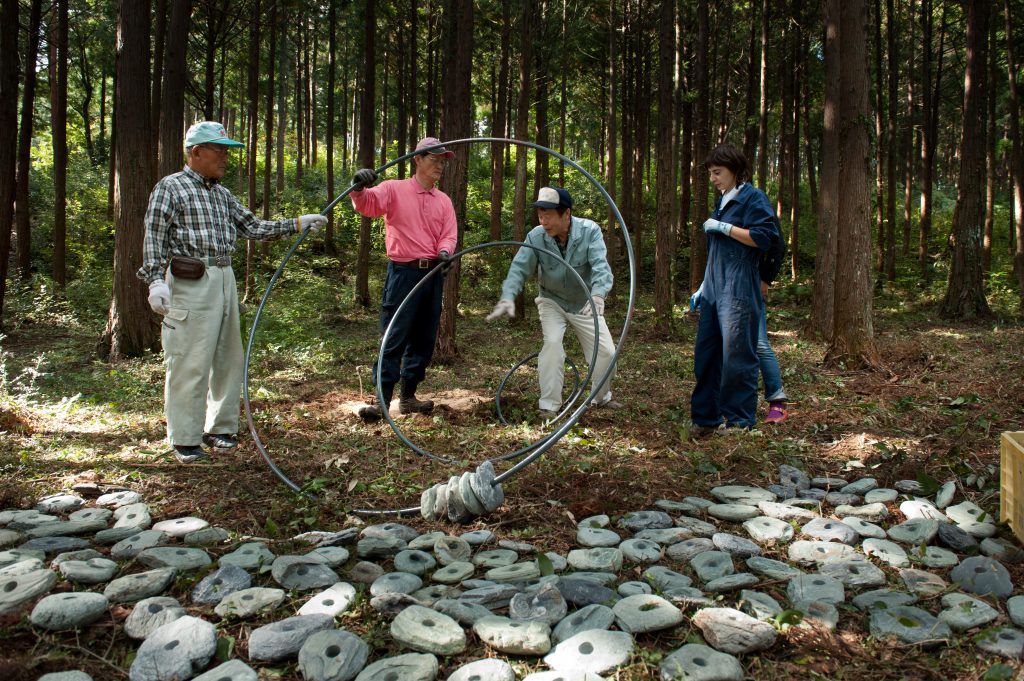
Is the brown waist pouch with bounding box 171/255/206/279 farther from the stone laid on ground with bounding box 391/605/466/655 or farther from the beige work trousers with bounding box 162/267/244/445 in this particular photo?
the stone laid on ground with bounding box 391/605/466/655

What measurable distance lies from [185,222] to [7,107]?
23.6 feet

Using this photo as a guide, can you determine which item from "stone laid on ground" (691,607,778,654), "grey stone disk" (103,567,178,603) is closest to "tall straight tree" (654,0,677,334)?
"stone laid on ground" (691,607,778,654)

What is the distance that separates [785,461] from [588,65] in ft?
61.5

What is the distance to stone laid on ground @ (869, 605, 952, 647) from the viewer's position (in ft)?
7.87

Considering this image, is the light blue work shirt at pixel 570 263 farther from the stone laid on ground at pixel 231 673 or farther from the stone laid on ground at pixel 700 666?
the stone laid on ground at pixel 231 673

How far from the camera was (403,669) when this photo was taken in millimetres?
2223

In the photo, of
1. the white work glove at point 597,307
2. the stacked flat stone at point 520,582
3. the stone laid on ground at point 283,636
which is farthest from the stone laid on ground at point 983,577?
the white work glove at point 597,307

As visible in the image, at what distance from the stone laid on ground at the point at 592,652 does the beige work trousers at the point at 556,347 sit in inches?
136

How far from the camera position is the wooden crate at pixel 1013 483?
3176 millimetres

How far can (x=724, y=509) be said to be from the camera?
376 centimetres

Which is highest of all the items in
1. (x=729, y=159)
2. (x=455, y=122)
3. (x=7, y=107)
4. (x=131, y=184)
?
(x=7, y=107)

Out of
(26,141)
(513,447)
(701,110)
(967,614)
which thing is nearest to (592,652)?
(967,614)

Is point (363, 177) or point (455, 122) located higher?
point (455, 122)

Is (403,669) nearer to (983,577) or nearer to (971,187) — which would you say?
(983,577)
